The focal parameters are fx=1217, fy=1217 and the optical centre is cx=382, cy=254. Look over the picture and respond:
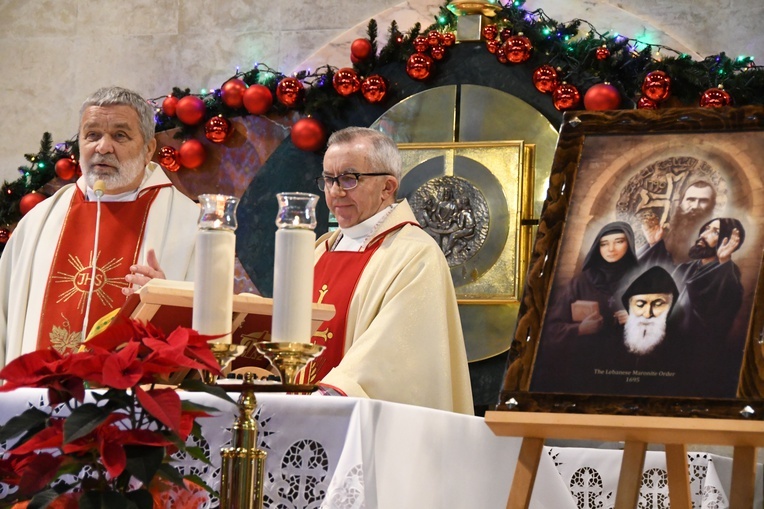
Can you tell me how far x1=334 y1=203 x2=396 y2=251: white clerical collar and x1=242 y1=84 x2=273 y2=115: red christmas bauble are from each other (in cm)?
202

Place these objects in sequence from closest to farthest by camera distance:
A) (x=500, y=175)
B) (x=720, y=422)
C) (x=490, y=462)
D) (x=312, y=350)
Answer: (x=312, y=350), (x=720, y=422), (x=490, y=462), (x=500, y=175)

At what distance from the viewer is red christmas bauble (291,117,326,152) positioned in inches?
241

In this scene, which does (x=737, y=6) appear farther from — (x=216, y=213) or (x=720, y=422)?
(x=216, y=213)

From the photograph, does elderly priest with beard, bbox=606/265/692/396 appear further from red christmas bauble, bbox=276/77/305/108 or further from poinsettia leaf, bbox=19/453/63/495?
red christmas bauble, bbox=276/77/305/108

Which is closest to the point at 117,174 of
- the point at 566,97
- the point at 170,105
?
the point at 170,105

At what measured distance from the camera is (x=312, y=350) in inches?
78.5

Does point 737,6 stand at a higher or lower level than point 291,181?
higher

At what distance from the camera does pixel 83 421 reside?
173 cm

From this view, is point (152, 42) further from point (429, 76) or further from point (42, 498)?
point (42, 498)

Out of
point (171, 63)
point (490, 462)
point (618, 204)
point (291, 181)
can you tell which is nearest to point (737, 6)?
point (291, 181)

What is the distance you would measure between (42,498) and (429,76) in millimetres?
4376

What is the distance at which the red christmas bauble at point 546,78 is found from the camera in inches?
223

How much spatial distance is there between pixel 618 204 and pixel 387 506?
89cm

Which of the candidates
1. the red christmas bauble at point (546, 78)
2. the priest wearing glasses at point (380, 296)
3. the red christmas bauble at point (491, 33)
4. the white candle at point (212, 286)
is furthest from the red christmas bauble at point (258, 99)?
the white candle at point (212, 286)
